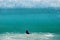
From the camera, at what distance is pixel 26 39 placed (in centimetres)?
3553

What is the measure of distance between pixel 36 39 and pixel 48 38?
2236 millimetres

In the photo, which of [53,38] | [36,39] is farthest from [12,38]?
[53,38]

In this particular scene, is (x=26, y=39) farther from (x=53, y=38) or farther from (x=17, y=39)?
(x=53, y=38)

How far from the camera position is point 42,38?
36.3m

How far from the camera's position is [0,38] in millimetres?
36781

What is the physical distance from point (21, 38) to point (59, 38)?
6.38 m

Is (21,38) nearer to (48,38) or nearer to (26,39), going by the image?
(26,39)

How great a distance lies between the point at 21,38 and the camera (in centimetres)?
3622

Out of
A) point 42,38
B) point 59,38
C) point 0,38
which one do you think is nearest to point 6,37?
point 0,38

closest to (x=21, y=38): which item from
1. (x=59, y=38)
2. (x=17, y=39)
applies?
(x=17, y=39)

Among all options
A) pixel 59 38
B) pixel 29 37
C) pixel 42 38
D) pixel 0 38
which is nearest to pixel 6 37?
pixel 0 38

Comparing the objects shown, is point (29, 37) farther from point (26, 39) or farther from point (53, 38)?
point (53, 38)

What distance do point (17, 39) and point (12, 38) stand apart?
127 centimetres

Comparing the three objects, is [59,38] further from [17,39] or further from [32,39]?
[17,39]
